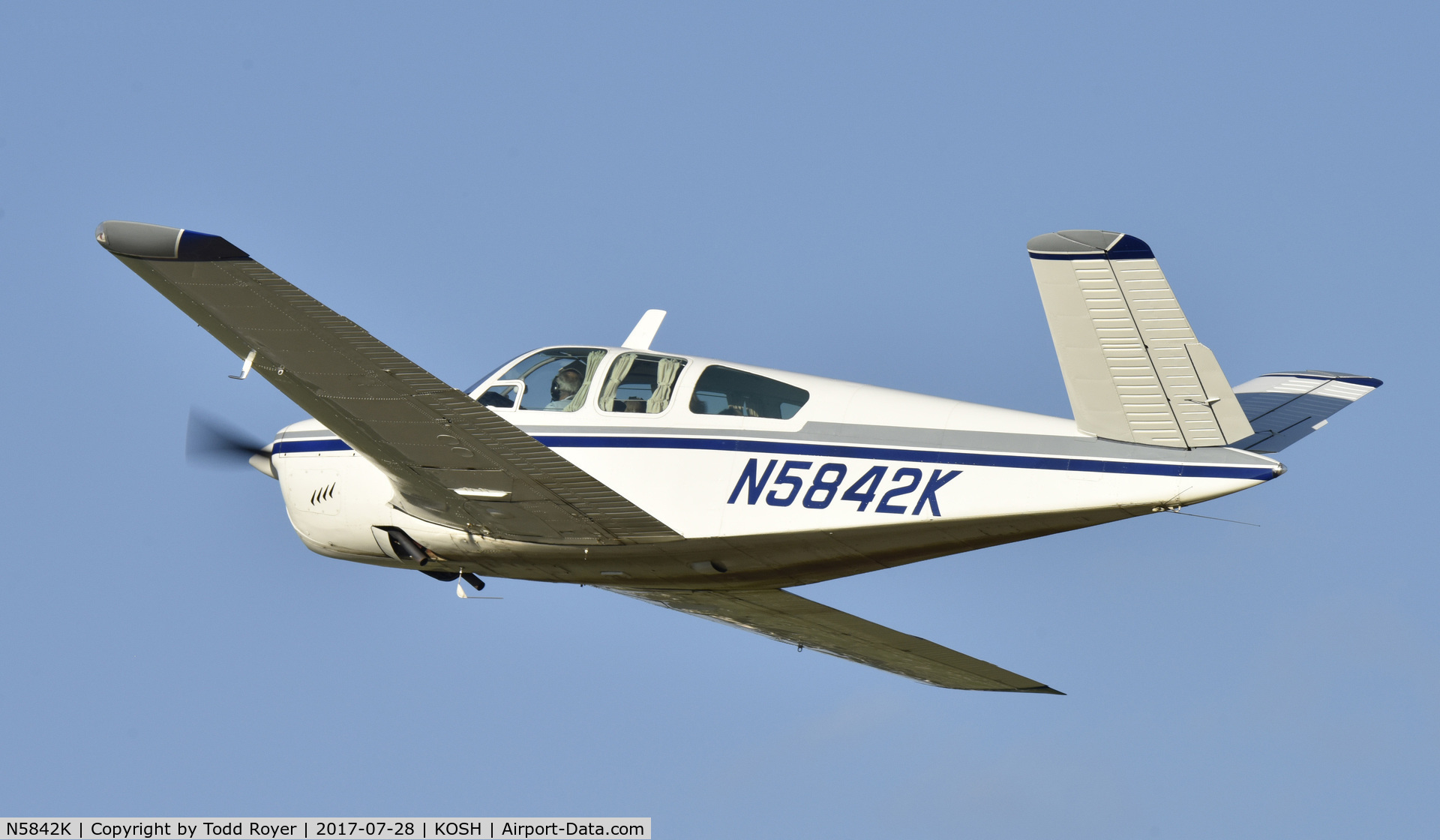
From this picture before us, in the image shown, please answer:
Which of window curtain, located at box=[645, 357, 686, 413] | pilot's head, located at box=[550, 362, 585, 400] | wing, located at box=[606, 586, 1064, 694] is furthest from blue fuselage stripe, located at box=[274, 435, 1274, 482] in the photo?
wing, located at box=[606, 586, 1064, 694]

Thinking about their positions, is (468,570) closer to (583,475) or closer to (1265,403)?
(583,475)

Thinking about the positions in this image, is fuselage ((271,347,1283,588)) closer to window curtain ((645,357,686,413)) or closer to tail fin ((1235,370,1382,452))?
window curtain ((645,357,686,413))

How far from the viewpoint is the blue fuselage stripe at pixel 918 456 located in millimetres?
9617

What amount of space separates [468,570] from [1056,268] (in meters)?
6.92

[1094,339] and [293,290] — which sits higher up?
[293,290]

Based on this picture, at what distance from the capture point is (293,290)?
31.3 feet

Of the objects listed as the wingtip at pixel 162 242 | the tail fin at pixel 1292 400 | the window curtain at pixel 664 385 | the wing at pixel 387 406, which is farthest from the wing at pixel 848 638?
the wingtip at pixel 162 242

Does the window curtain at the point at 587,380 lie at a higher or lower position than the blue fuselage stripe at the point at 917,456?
higher

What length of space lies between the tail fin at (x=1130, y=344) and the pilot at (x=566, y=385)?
15.2 feet

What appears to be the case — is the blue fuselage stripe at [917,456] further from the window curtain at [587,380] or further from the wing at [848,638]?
the wing at [848,638]

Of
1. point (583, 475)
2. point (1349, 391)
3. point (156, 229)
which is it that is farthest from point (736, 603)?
point (156, 229)

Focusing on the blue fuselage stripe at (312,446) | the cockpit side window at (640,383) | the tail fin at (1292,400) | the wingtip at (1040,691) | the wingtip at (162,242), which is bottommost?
the wingtip at (1040,691)

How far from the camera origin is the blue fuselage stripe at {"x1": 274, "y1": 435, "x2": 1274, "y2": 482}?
31.6 ft

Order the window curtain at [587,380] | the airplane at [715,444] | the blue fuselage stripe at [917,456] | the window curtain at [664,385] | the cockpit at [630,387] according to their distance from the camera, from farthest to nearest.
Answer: the window curtain at [587,380] → the window curtain at [664,385] → the cockpit at [630,387] → the blue fuselage stripe at [917,456] → the airplane at [715,444]
